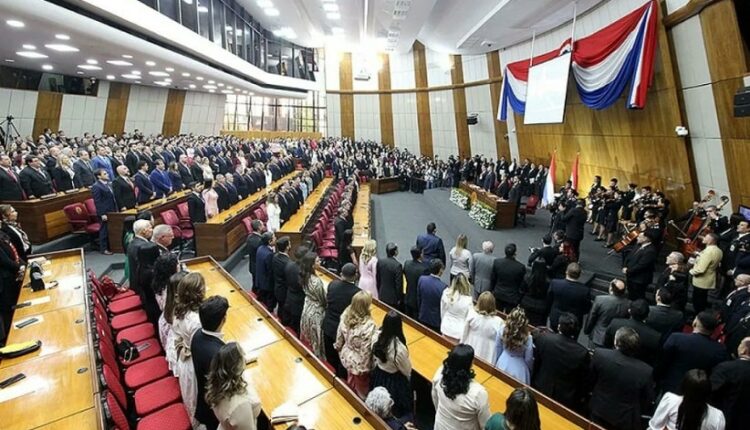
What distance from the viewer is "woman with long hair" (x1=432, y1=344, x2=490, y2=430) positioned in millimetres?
2088

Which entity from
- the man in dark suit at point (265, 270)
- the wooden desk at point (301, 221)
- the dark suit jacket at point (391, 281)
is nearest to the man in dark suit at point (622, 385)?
the dark suit jacket at point (391, 281)

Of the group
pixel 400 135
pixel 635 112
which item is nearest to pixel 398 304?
pixel 635 112

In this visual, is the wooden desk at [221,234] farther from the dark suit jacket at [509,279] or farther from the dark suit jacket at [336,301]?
→ the dark suit jacket at [509,279]

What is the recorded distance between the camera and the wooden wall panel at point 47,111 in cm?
1202

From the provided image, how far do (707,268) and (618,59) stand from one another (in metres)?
5.14

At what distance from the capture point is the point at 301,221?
26.2 feet

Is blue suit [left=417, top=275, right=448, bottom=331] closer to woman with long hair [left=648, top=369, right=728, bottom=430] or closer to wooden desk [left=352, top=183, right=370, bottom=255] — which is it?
woman with long hair [left=648, top=369, right=728, bottom=430]

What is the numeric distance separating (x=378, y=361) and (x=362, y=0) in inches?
581

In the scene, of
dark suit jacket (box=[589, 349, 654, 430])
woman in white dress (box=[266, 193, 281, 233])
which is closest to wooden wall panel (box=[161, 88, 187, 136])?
woman in white dress (box=[266, 193, 281, 233])

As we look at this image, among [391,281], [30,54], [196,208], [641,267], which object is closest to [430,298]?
[391,281]

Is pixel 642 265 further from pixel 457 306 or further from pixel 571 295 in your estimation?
pixel 457 306

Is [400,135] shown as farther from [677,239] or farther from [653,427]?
[653,427]

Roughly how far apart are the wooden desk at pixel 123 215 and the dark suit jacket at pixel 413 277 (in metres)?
4.57

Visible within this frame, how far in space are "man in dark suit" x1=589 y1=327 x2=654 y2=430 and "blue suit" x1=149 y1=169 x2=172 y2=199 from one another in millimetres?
8252
